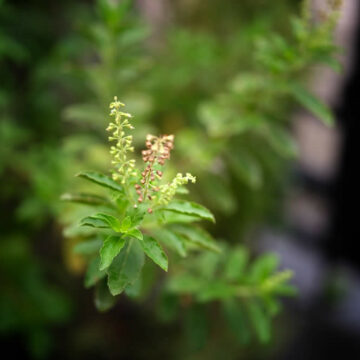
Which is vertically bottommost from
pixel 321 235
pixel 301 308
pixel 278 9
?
pixel 301 308

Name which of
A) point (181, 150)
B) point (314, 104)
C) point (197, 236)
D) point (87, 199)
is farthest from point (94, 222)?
point (181, 150)

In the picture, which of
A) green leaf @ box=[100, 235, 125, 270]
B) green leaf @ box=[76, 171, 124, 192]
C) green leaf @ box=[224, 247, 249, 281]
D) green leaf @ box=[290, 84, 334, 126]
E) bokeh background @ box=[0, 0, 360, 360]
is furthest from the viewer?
bokeh background @ box=[0, 0, 360, 360]

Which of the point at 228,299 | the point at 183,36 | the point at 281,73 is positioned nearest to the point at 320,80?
the point at 183,36

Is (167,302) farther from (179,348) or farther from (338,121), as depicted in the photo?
(338,121)

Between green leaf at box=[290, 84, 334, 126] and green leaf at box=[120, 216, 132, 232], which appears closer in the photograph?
green leaf at box=[120, 216, 132, 232]

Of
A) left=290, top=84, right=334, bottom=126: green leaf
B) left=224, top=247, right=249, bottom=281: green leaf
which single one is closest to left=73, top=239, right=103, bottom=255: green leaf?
left=224, top=247, right=249, bottom=281: green leaf

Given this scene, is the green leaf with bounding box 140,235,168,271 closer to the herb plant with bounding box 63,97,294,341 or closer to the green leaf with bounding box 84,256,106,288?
the herb plant with bounding box 63,97,294,341

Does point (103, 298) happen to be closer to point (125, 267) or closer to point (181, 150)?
point (125, 267)
